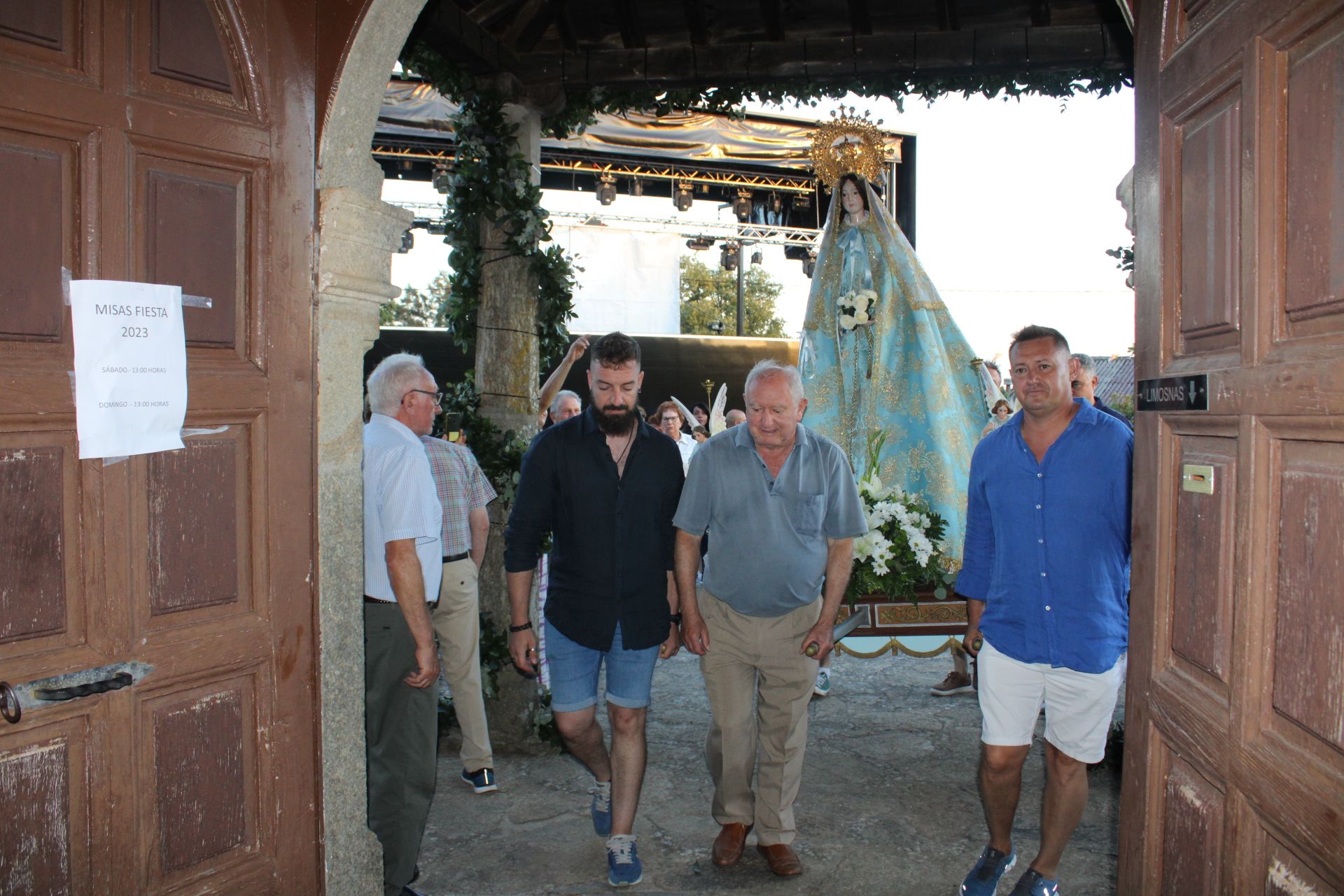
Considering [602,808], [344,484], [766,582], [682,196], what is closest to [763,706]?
[766,582]

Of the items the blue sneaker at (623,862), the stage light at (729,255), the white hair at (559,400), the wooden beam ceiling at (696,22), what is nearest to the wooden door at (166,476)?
the blue sneaker at (623,862)

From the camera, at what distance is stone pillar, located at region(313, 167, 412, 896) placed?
264 centimetres

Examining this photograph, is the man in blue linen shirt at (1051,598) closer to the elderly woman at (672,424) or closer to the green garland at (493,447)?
the green garland at (493,447)

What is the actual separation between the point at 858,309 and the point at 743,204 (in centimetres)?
890

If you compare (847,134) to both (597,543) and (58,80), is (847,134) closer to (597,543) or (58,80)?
(597,543)

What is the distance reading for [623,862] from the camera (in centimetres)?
353

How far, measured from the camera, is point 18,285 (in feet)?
6.64

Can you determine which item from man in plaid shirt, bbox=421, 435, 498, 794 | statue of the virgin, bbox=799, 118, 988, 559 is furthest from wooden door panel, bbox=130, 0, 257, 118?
statue of the virgin, bbox=799, 118, 988, 559

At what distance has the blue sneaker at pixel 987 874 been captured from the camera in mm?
3342

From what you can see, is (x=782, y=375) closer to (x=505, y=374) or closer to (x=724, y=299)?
(x=505, y=374)

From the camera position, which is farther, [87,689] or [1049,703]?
[1049,703]

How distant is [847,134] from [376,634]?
3.91 meters

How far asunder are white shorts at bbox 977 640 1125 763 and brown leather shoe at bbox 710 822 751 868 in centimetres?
102

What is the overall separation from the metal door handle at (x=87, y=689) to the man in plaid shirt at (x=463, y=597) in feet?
6.83
